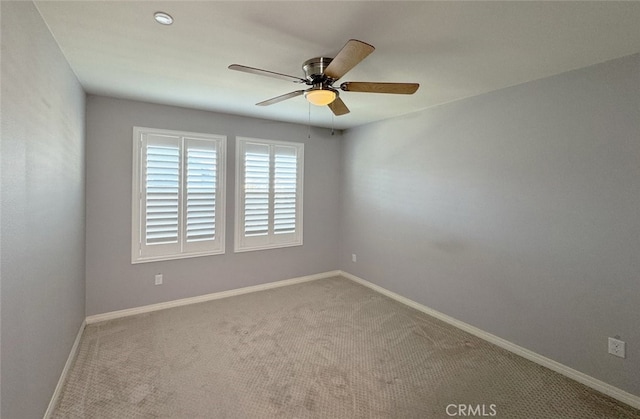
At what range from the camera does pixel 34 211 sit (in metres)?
1.60

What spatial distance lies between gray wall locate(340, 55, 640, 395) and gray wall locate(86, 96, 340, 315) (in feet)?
4.93

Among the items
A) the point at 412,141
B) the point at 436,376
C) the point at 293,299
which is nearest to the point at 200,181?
the point at 293,299

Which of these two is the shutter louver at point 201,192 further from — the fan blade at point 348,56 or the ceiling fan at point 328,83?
the fan blade at point 348,56

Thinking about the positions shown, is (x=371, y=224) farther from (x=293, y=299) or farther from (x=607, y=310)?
(x=607, y=310)

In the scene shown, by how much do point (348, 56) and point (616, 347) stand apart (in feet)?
9.23

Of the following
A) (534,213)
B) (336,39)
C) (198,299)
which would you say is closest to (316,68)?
(336,39)

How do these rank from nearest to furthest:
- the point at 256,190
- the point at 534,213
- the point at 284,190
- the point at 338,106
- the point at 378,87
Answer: the point at 378,87 < the point at 338,106 < the point at 534,213 < the point at 256,190 < the point at 284,190

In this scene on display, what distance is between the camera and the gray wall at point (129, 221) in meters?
3.13

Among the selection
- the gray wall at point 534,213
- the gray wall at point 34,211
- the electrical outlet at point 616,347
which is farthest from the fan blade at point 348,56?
the electrical outlet at point 616,347

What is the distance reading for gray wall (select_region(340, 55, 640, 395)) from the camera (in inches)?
82.8

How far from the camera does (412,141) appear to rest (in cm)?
368

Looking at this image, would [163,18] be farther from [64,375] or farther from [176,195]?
[64,375]

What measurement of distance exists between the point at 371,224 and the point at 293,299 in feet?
5.12

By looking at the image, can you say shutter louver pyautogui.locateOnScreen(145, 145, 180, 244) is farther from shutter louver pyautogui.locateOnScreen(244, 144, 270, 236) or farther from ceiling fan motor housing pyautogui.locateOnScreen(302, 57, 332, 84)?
ceiling fan motor housing pyautogui.locateOnScreen(302, 57, 332, 84)
